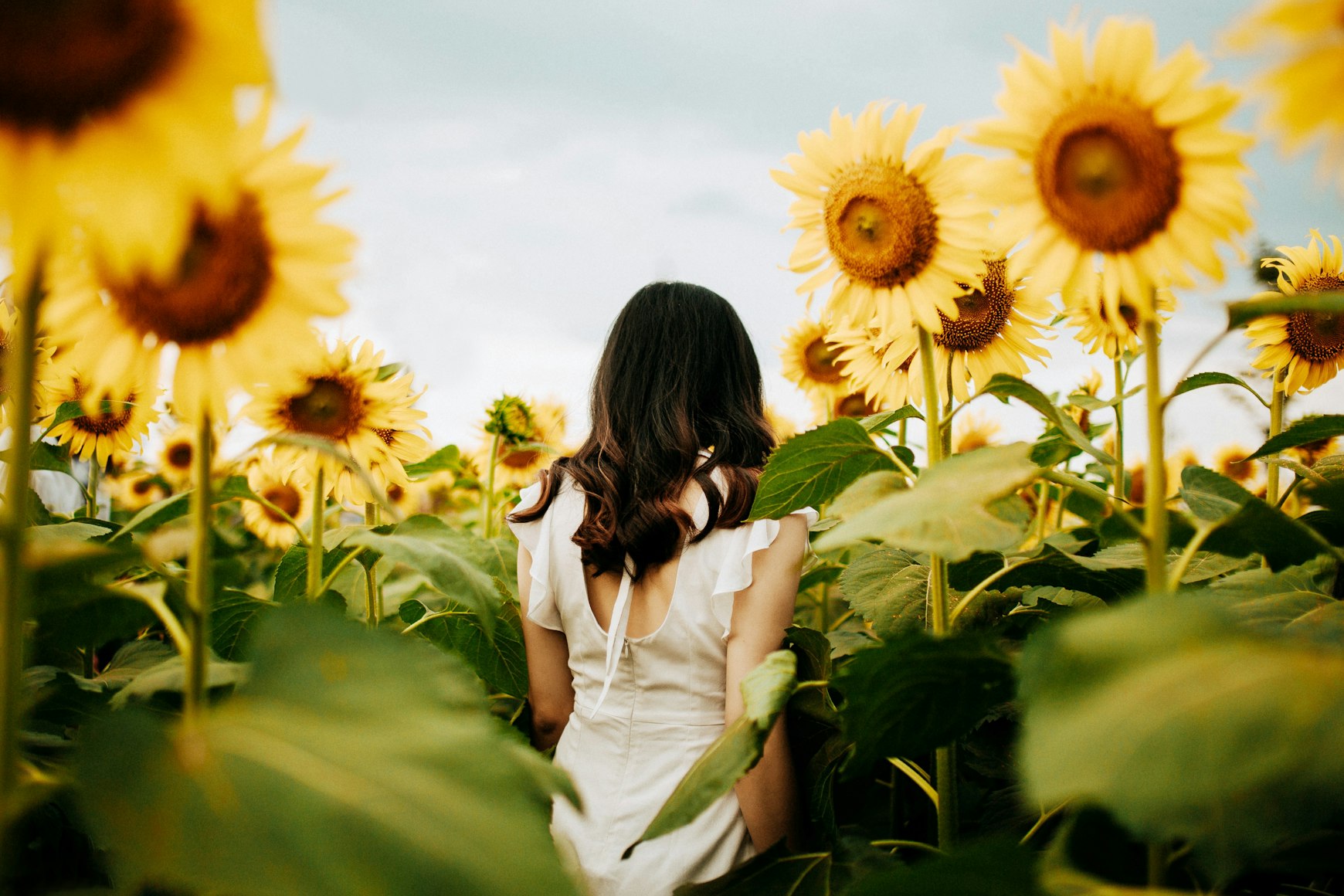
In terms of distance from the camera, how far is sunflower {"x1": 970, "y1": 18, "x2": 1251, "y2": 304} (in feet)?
2.52

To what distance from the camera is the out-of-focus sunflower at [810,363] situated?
2.74 metres

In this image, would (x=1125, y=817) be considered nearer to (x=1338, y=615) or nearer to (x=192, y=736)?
(x=192, y=736)

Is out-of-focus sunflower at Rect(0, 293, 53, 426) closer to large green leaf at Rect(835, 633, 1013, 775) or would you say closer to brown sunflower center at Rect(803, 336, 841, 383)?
large green leaf at Rect(835, 633, 1013, 775)

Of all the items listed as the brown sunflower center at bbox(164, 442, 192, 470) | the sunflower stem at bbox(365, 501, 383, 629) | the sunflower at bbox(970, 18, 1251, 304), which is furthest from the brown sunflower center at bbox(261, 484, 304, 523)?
the sunflower at bbox(970, 18, 1251, 304)

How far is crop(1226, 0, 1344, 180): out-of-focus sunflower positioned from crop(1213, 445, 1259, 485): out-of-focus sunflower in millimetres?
2668

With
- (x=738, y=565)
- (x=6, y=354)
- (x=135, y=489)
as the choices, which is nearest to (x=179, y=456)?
(x=135, y=489)

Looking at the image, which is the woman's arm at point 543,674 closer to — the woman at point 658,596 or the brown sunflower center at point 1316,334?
the woman at point 658,596

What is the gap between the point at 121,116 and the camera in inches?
24.1

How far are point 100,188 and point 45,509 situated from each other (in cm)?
152

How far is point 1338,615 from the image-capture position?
0.92 metres

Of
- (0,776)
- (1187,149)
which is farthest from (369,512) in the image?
(1187,149)

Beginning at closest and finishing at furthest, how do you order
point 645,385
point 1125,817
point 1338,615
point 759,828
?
point 1125,817 < point 1338,615 < point 759,828 < point 645,385

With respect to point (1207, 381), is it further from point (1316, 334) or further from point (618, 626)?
point (618, 626)

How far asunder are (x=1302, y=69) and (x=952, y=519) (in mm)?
419
